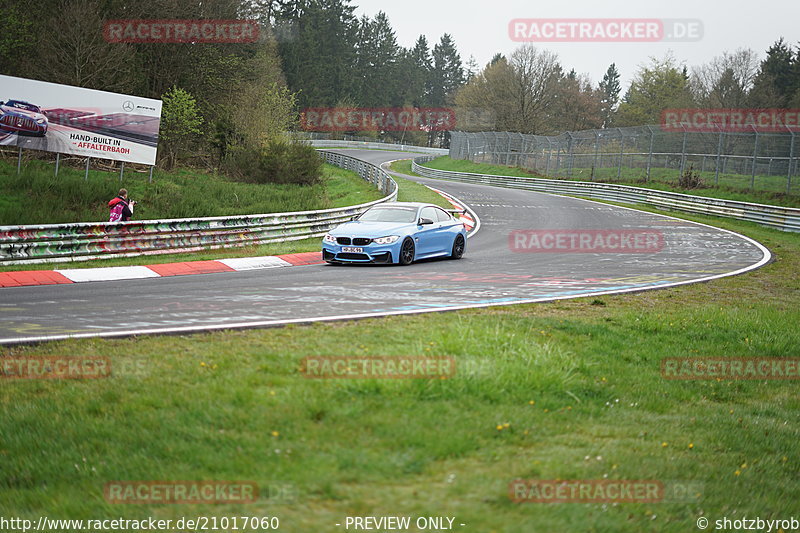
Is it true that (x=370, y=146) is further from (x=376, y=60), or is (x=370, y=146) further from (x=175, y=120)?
(x=175, y=120)

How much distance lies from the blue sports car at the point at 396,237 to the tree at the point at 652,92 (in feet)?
287

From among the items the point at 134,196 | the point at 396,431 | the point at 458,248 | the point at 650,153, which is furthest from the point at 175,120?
the point at 396,431

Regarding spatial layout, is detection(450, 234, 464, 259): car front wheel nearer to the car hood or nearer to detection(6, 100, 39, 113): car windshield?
the car hood

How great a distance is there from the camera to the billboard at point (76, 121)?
22.8 meters

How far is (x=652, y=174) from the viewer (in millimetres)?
45000

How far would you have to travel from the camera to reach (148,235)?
60.0ft

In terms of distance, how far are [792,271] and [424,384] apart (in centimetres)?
1575

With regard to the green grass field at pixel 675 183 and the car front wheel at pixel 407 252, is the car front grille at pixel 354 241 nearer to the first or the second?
the car front wheel at pixel 407 252

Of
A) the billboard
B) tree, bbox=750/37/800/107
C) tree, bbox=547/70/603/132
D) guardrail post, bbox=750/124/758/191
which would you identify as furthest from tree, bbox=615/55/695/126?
the billboard

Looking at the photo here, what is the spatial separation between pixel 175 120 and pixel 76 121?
1177cm

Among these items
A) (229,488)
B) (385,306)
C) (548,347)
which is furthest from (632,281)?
(229,488)

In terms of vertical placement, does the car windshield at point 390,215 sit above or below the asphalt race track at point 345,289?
above

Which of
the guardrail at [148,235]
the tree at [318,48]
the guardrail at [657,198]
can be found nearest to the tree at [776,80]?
the guardrail at [657,198]

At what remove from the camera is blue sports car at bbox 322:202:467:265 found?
17.2m
